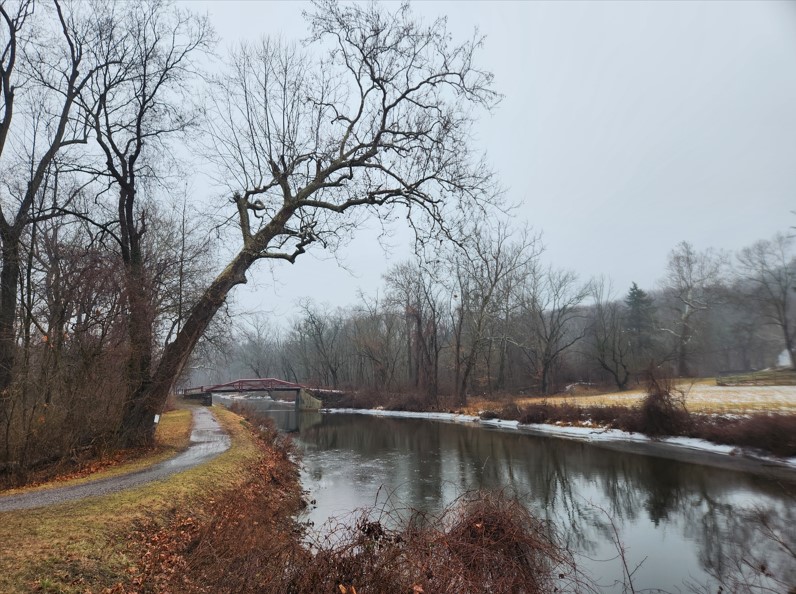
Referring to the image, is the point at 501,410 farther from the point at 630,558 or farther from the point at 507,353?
the point at 630,558

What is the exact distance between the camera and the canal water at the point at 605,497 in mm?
7984

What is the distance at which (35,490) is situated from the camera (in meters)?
8.62

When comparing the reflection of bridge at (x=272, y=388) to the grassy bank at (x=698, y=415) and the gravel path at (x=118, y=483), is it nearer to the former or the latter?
the grassy bank at (x=698, y=415)

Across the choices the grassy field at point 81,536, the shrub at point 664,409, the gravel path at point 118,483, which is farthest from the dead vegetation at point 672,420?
the gravel path at point 118,483

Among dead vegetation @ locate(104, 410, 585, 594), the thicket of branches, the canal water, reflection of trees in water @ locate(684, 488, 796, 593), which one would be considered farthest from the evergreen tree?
dead vegetation @ locate(104, 410, 585, 594)

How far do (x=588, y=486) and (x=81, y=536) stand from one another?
12527mm

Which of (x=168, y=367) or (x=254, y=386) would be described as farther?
(x=254, y=386)

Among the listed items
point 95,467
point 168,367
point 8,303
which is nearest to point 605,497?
point 168,367

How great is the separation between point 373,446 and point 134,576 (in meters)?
18.7

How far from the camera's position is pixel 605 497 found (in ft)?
41.5

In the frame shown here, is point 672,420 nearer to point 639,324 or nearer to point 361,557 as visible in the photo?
point 361,557

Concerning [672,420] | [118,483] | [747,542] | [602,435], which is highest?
[118,483]

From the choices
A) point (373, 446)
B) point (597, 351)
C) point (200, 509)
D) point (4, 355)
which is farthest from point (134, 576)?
point (597, 351)

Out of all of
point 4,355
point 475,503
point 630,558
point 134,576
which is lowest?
point 630,558
